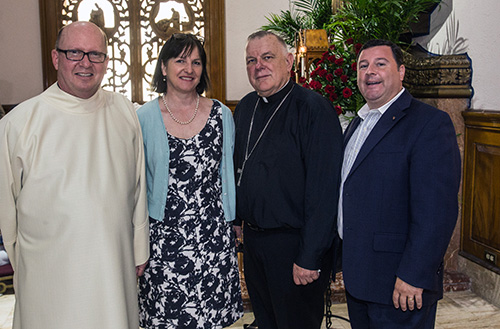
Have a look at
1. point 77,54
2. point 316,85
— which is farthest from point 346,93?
point 77,54

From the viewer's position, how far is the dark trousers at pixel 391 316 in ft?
6.42

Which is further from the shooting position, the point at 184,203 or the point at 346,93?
the point at 346,93

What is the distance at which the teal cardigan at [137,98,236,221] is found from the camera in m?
2.21

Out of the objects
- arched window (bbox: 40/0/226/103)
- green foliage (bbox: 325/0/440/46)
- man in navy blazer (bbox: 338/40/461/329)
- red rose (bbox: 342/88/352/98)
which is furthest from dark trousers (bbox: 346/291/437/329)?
arched window (bbox: 40/0/226/103)

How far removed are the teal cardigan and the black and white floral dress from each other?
0.11 ft

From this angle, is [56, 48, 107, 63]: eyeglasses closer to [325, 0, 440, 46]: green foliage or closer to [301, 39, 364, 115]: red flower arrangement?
[301, 39, 364, 115]: red flower arrangement

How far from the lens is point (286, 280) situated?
2.29 meters

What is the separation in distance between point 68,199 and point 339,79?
2320 millimetres

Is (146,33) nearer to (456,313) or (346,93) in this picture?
(346,93)

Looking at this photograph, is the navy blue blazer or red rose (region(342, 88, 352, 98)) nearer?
the navy blue blazer

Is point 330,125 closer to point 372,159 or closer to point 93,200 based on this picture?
point 372,159

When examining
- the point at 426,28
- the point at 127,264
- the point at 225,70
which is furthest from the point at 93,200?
the point at 225,70

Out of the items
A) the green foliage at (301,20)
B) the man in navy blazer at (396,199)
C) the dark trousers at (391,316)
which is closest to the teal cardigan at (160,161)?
the man in navy blazer at (396,199)

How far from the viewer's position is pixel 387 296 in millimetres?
1984
